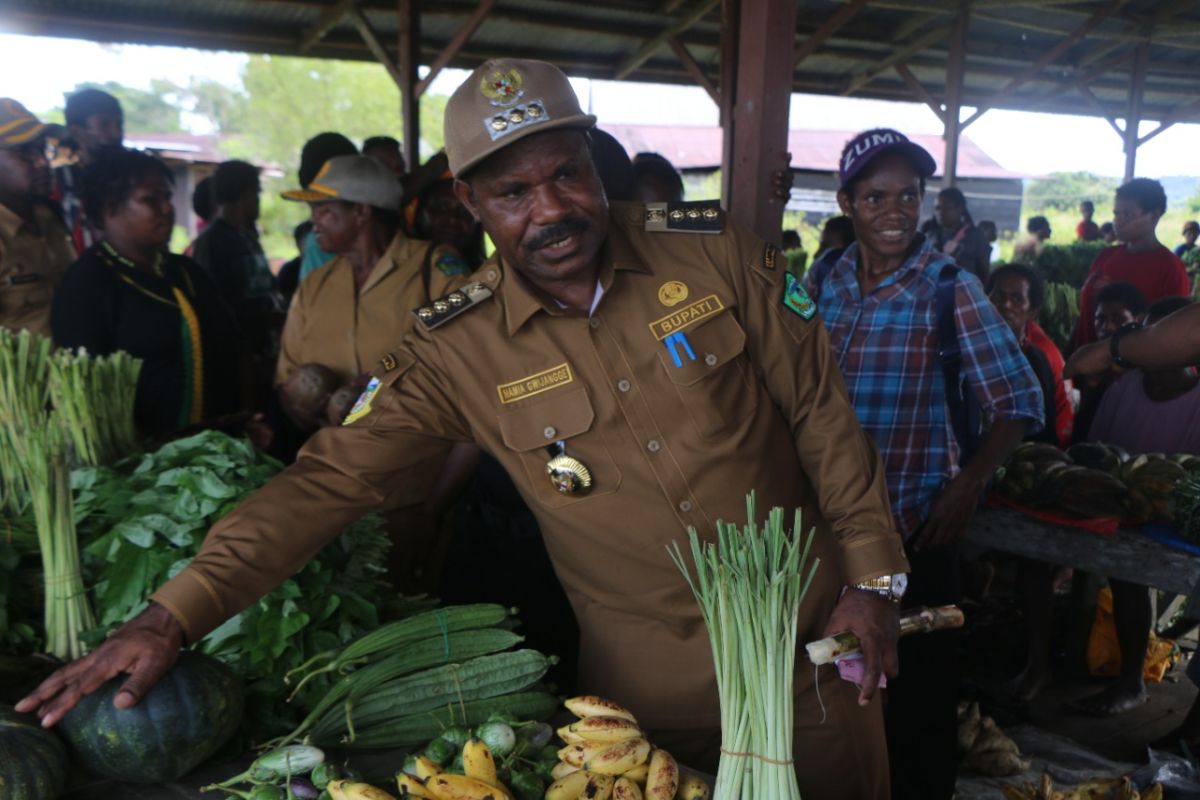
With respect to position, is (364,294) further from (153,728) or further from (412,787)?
(412,787)

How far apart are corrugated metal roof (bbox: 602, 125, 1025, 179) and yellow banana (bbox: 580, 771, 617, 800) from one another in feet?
67.6

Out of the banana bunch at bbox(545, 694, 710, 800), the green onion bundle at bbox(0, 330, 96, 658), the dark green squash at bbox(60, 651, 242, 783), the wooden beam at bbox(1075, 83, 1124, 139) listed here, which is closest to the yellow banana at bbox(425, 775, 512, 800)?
the banana bunch at bbox(545, 694, 710, 800)

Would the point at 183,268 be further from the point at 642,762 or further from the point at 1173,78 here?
the point at 1173,78

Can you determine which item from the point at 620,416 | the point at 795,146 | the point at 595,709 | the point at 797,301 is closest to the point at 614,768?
the point at 595,709

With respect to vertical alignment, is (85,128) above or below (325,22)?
below

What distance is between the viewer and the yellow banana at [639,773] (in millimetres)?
1521

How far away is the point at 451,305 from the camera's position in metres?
2.06

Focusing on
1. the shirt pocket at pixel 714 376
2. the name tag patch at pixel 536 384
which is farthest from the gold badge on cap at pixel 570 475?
the shirt pocket at pixel 714 376

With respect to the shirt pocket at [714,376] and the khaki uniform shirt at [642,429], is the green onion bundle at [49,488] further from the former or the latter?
the shirt pocket at [714,376]

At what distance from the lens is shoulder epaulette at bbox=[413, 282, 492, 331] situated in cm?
204

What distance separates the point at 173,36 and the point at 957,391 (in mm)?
8272

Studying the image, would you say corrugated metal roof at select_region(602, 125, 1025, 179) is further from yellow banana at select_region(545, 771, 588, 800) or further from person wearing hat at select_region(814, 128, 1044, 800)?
yellow banana at select_region(545, 771, 588, 800)

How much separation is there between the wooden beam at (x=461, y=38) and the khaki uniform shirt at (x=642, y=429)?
21.3ft

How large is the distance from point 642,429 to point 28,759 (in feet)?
4.03
